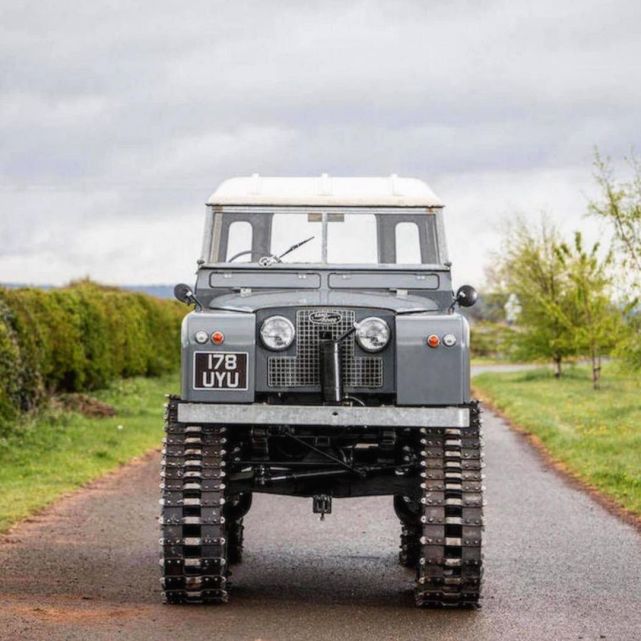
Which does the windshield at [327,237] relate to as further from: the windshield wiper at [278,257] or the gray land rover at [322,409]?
the gray land rover at [322,409]

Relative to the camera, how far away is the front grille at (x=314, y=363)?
9766mm

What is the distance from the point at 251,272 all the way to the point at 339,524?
408cm

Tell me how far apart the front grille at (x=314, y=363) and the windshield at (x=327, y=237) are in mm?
1228

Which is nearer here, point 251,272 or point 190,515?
point 190,515

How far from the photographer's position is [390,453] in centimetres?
1015

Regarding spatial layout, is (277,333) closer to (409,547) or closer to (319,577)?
(319,577)

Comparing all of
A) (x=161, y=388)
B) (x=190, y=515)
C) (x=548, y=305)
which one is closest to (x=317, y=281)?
(x=190, y=515)

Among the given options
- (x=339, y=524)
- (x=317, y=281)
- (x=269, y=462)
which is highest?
(x=317, y=281)

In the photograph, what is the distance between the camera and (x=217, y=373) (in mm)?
9531

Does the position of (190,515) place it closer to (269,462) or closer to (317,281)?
(269,462)

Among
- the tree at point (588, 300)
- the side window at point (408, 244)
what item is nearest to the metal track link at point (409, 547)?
the side window at point (408, 244)

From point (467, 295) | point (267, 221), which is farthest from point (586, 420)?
point (467, 295)

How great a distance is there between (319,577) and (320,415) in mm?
2218

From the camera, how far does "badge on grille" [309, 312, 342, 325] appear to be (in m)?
9.85
